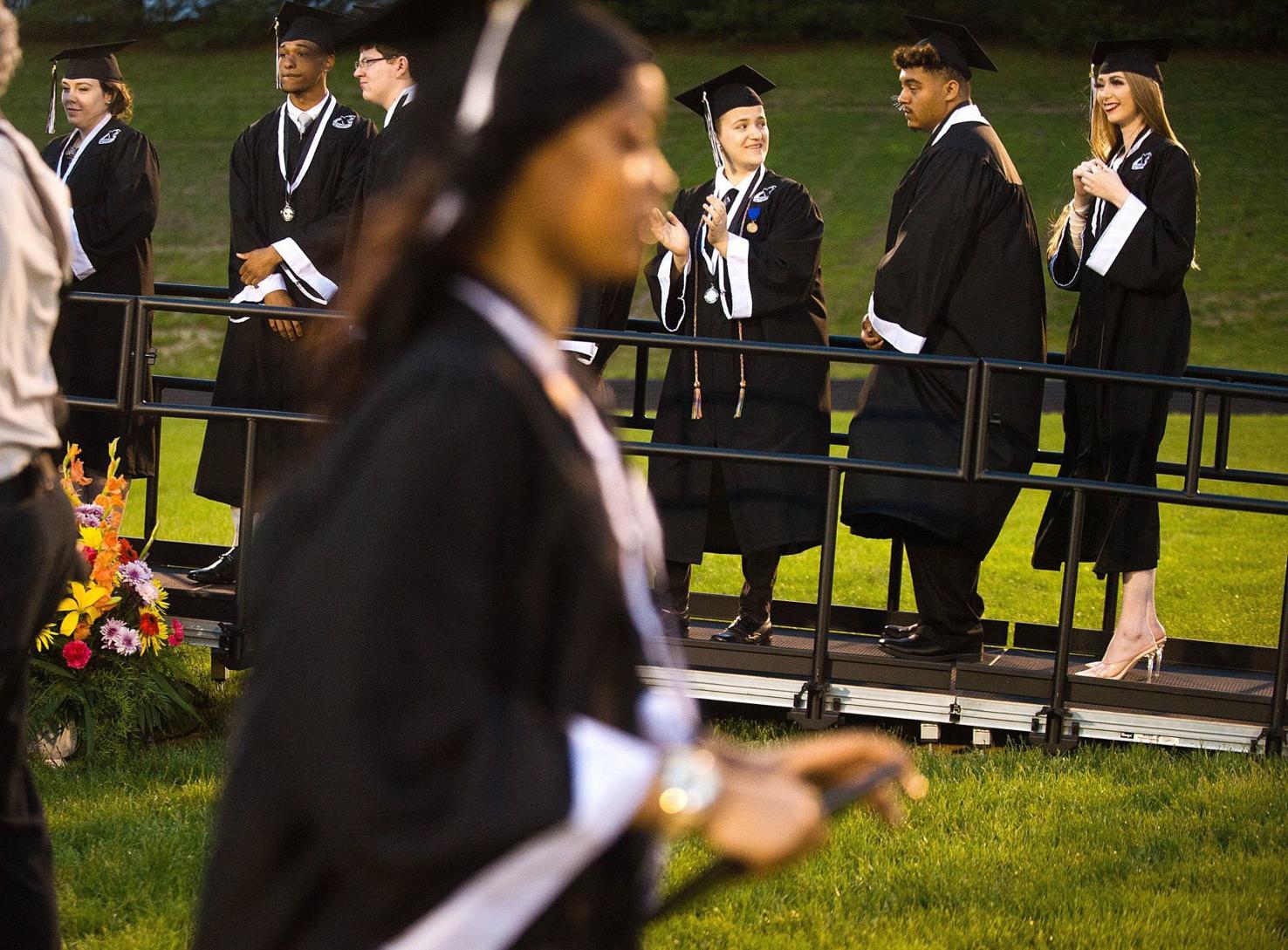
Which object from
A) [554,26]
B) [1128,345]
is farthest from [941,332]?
[554,26]

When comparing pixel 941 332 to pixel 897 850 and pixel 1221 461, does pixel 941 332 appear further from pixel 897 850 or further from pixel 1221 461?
pixel 897 850

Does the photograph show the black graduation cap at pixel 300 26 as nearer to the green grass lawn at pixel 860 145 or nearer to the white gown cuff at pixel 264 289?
the white gown cuff at pixel 264 289

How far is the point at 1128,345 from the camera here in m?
6.11

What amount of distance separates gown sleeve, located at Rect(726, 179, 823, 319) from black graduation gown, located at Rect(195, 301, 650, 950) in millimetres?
4897

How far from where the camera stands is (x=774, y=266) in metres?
6.42

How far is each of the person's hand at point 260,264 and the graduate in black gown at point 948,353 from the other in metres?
2.69

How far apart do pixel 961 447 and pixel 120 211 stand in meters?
4.64

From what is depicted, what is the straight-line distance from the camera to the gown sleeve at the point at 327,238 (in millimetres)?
7211

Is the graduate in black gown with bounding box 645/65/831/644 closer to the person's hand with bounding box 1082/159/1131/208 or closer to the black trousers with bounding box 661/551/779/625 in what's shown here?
the black trousers with bounding box 661/551/779/625

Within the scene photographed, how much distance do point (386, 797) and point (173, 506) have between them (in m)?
10.9

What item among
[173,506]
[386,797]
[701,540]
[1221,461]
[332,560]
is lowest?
[173,506]

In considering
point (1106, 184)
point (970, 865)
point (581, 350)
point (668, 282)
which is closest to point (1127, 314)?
point (1106, 184)

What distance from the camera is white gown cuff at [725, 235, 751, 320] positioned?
21.1 feet

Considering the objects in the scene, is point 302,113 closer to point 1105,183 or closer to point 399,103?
point 399,103
